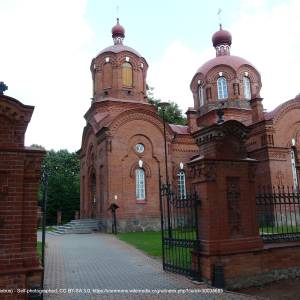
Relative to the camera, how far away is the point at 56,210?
38.2m

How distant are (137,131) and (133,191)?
13.7ft

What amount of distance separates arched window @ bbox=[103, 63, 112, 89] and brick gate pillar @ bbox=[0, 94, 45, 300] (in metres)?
22.1

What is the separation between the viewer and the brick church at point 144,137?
2433 cm

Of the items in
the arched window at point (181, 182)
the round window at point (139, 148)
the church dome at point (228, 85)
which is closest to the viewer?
the round window at point (139, 148)

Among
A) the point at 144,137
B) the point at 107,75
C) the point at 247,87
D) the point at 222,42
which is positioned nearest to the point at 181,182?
the point at 144,137

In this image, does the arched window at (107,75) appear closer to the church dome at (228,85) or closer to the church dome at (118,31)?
the church dome at (118,31)

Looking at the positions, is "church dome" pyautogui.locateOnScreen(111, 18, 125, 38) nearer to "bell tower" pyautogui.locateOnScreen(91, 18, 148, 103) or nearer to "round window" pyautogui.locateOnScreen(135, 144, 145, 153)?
"bell tower" pyautogui.locateOnScreen(91, 18, 148, 103)

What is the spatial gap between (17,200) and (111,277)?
4.05 meters

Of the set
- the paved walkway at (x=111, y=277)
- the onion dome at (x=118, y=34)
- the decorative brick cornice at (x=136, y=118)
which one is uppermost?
the onion dome at (x=118, y=34)

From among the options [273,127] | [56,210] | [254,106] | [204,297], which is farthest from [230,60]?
[204,297]

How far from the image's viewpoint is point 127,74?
28.8m

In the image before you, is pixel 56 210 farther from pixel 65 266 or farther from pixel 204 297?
pixel 204 297

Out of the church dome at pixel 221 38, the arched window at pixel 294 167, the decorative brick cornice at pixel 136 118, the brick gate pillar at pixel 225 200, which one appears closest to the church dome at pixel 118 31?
the church dome at pixel 221 38

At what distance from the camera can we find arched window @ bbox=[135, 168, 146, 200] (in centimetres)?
2495
